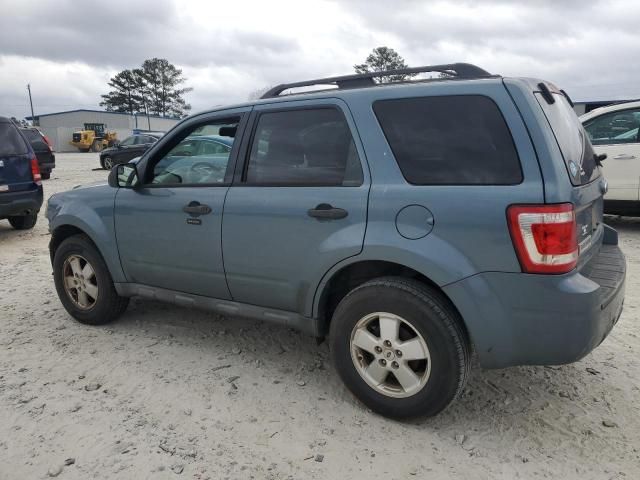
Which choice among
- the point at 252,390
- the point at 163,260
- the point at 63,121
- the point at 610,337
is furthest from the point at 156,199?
the point at 63,121

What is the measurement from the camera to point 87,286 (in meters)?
4.23

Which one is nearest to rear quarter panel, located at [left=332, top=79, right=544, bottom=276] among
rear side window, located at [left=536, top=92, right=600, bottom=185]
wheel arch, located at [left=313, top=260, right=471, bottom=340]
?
wheel arch, located at [left=313, top=260, right=471, bottom=340]

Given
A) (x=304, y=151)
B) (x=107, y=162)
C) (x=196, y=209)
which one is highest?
(x=304, y=151)

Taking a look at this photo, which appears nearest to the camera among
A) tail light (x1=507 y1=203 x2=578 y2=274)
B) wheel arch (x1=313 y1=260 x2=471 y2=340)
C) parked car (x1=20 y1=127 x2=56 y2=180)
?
tail light (x1=507 y1=203 x2=578 y2=274)

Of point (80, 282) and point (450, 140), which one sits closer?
point (450, 140)

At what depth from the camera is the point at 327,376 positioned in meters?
3.40

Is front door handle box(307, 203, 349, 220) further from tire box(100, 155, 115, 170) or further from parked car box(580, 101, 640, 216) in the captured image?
tire box(100, 155, 115, 170)

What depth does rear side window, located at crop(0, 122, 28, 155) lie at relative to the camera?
7480mm

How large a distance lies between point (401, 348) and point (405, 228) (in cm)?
63

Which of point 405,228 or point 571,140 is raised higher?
point 571,140

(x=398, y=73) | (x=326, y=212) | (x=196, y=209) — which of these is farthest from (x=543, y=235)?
(x=196, y=209)

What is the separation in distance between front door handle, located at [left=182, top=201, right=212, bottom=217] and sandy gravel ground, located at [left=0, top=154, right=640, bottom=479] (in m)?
1.04

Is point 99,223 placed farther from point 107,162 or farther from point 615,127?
point 107,162

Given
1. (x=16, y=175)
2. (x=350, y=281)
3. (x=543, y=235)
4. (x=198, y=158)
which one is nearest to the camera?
(x=543, y=235)
